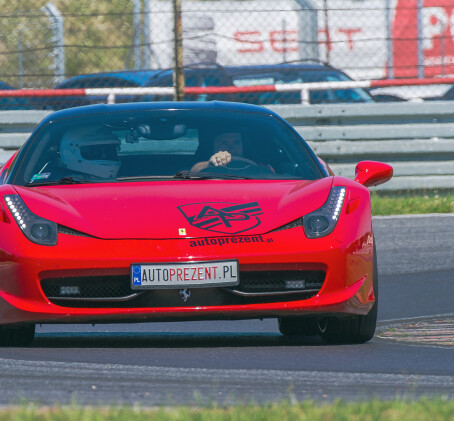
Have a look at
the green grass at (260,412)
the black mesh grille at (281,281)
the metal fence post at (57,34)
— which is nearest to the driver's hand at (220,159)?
the black mesh grille at (281,281)

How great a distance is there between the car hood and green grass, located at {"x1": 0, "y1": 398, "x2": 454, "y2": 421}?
5.93 feet

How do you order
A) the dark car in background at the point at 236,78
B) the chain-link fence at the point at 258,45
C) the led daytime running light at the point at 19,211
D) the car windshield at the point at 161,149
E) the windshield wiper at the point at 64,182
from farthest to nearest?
1. the chain-link fence at the point at 258,45
2. the dark car in background at the point at 236,78
3. the car windshield at the point at 161,149
4. the windshield wiper at the point at 64,182
5. the led daytime running light at the point at 19,211

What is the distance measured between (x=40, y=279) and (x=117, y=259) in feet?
1.27

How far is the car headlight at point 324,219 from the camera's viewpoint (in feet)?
18.3

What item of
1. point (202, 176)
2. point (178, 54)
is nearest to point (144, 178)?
point (202, 176)

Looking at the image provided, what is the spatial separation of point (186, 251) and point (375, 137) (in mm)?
6461

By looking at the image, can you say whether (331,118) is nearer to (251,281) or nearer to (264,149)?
(264,149)

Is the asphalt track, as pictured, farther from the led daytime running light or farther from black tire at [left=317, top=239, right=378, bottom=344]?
the led daytime running light

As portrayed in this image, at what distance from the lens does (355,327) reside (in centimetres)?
594

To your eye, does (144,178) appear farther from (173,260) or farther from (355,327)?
Answer: (355,327)

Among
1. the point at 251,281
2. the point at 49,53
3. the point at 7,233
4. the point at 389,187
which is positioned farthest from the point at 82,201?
the point at 49,53

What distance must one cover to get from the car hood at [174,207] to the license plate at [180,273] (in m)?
0.14

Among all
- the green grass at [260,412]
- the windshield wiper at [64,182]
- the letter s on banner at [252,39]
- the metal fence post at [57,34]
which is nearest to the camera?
the green grass at [260,412]

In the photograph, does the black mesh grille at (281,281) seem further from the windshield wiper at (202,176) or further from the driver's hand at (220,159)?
the driver's hand at (220,159)
